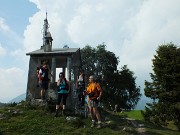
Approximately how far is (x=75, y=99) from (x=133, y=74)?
35.4m

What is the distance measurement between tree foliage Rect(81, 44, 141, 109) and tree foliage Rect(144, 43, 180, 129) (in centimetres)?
2189

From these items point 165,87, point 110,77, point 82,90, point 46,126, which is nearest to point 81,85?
point 82,90

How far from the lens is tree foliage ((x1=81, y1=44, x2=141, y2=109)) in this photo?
174 feet

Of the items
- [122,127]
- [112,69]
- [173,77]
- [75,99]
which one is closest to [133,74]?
[112,69]

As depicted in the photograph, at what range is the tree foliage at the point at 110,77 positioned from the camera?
174ft

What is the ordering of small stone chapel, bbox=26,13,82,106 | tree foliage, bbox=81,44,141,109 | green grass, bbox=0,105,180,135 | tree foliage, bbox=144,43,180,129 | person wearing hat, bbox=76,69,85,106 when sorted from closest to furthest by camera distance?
green grass, bbox=0,105,180,135, person wearing hat, bbox=76,69,85,106, small stone chapel, bbox=26,13,82,106, tree foliage, bbox=144,43,180,129, tree foliage, bbox=81,44,141,109

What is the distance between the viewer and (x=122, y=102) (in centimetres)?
5409

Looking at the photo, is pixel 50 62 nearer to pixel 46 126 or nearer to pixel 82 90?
pixel 82 90

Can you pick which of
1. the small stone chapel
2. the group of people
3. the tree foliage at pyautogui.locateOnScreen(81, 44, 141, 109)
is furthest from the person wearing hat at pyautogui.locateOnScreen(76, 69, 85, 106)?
the tree foliage at pyautogui.locateOnScreen(81, 44, 141, 109)

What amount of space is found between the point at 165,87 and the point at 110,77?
2518 cm

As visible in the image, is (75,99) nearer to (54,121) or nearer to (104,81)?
(54,121)

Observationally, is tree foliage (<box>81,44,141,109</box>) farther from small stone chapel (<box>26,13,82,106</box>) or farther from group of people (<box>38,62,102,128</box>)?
group of people (<box>38,62,102,128</box>)

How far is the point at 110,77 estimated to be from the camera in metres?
54.0

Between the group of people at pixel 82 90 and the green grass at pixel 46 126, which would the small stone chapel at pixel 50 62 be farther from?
the green grass at pixel 46 126
